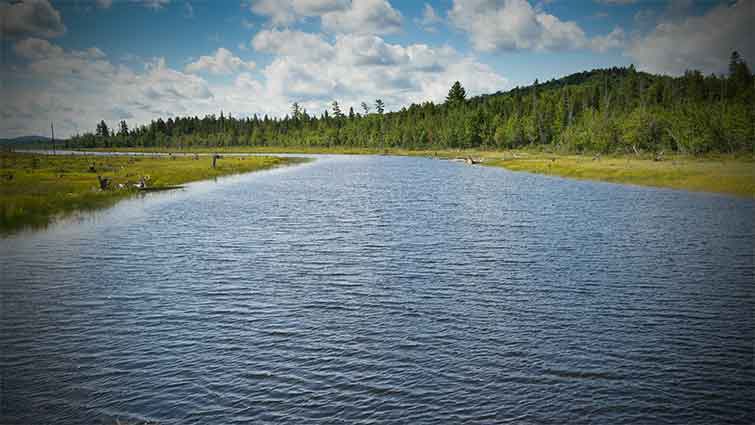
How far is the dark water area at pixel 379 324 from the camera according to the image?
14.9m

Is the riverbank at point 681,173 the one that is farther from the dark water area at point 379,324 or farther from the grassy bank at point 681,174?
the dark water area at point 379,324

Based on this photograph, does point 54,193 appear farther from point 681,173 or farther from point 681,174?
point 681,173

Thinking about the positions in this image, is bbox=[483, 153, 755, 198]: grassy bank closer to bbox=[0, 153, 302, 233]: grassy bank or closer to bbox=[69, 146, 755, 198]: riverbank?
bbox=[69, 146, 755, 198]: riverbank

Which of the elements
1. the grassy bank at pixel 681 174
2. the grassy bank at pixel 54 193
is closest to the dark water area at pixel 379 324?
the grassy bank at pixel 54 193

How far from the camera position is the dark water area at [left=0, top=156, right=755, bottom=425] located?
1489 cm

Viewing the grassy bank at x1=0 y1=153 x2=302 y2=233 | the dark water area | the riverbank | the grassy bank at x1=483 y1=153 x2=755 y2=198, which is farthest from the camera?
the riverbank

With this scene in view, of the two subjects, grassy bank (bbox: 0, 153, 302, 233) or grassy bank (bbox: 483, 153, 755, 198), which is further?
grassy bank (bbox: 483, 153, 755, 198)

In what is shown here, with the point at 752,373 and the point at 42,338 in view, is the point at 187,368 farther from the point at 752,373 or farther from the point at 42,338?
the point at 752,373

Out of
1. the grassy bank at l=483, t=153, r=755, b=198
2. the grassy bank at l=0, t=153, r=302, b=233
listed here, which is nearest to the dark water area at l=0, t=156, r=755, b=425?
the grassy bank at l=0, t=153, r=302, b=233

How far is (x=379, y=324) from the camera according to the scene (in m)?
21.0

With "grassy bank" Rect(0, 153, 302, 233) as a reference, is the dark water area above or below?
below

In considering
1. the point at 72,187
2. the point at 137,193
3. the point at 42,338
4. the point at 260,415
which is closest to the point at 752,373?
the point at 260,415

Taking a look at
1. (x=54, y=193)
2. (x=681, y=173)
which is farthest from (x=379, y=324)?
(x=681, y=173)

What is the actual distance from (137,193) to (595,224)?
5563cm
